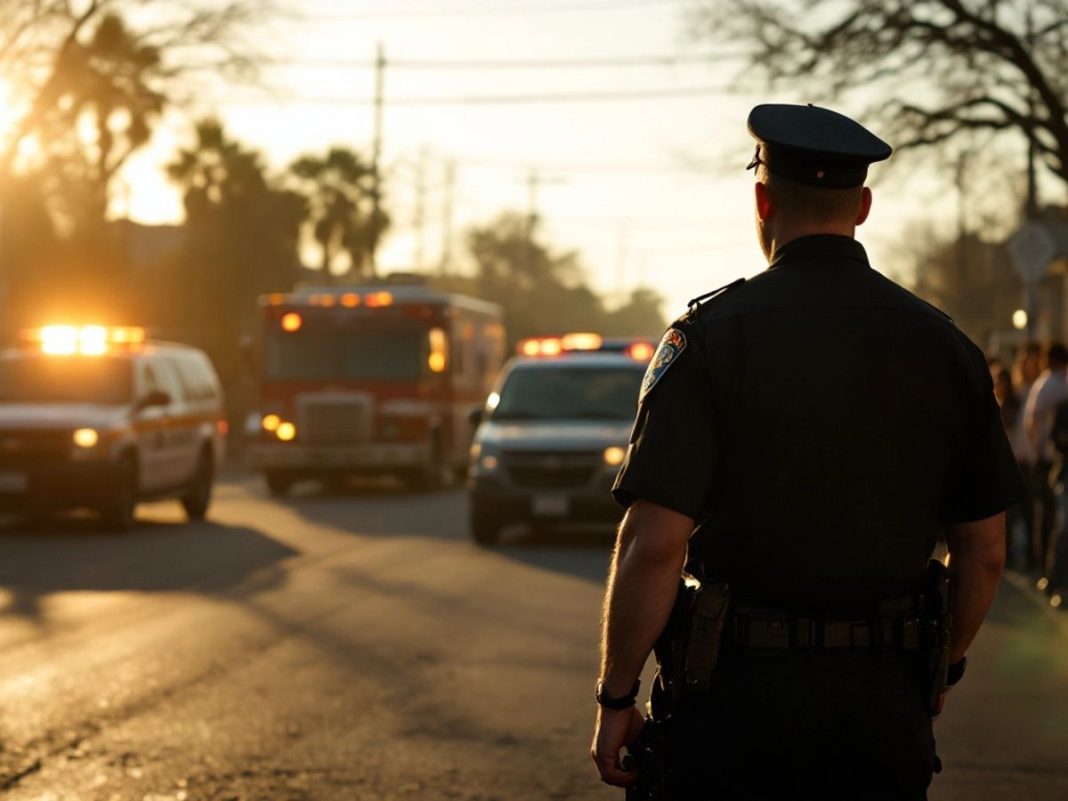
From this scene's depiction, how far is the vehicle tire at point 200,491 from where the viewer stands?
71.8ft

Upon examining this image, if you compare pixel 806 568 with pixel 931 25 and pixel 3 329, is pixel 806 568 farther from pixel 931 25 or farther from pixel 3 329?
pixel 3 329

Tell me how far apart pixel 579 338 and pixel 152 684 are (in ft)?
63.5

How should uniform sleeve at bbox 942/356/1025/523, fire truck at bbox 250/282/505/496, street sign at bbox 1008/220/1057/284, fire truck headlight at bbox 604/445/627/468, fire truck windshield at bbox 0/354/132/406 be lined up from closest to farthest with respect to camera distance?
uniform sleeve at bbox 942/356/1025/523 → fire truck headlight at bbox 604/445/627/468 → fire truck windshield at bbox 0/354/132/406 → street sign at bbox 1008/220/1057/284 → fire truck at bbox 250/282/505/496

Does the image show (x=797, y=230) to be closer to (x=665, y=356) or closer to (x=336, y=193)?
(x=665, y=356)

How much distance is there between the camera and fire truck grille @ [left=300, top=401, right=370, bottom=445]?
90.9 ft

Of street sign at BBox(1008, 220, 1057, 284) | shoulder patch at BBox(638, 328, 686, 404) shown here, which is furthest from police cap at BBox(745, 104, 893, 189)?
street sign at BBox(1008, 220, 1057, 284)

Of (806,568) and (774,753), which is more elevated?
(806,568)

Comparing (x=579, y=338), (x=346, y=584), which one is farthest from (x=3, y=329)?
(x=346, y=584)

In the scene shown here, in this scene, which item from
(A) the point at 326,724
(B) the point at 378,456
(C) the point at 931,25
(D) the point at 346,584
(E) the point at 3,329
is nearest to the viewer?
(A) the point at 326,724

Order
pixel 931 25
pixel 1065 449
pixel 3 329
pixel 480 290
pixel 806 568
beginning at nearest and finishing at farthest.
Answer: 1. pixel 806 568
2. pixel 1065 449
3. pixel 931 25
4. pixel 3 329
5. pixel 480 290

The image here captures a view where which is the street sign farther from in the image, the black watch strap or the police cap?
the black watch strap

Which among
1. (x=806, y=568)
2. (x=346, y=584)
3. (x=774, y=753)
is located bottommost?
(x=346, y=584)

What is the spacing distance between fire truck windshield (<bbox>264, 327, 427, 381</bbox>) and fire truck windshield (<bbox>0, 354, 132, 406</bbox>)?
7763mm

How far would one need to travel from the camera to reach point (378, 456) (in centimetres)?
2756
